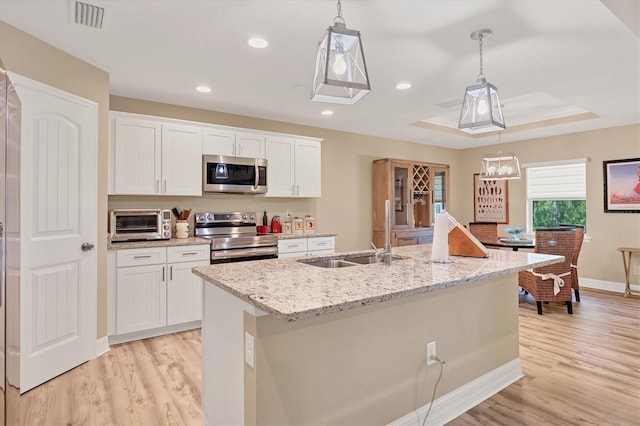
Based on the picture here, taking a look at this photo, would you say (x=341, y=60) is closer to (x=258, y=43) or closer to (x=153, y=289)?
(x=258, y=43)

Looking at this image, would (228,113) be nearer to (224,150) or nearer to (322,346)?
(224,150)

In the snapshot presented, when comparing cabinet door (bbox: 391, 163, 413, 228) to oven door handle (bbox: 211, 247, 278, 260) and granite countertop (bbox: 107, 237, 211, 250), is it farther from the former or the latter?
granite countertop (bbox: 107, 237, 211, 250)

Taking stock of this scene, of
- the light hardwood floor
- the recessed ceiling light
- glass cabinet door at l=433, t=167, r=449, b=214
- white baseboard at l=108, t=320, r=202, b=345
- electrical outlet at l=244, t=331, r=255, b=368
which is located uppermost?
the recessed ceiling light

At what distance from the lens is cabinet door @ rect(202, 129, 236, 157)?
4.01m

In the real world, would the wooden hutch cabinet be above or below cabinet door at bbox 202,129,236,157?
below

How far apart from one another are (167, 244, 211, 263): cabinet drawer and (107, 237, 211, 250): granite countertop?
43mm

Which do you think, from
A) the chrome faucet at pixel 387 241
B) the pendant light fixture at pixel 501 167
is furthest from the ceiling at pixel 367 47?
the chrome faucet at pixel 387 241

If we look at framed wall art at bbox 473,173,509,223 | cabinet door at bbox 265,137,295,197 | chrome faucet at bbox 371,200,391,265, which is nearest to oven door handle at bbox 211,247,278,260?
cabinet door at bbox 265,137,295,197

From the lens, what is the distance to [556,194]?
5.83m

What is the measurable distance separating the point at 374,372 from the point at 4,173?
2009 mm

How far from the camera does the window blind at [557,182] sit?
18.3 feet

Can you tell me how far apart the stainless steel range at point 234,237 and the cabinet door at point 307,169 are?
721 mm

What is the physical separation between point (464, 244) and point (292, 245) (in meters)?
2.22

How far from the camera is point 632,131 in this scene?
504 centimetres
